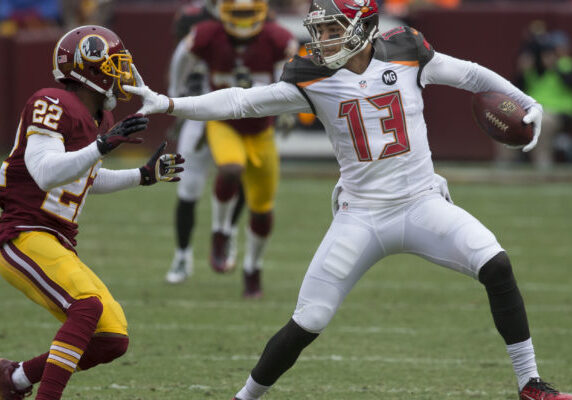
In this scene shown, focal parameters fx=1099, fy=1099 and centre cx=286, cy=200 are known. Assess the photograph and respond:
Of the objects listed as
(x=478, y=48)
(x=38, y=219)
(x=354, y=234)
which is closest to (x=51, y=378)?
(x=38, y=219)

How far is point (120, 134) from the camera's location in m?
4.04

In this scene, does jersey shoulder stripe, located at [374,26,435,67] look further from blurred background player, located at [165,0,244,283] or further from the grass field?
blurred background player, located at [165,0,244,283]

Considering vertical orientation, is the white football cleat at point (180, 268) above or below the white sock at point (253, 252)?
below

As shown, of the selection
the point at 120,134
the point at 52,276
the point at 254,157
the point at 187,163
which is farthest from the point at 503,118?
the point at 187,163

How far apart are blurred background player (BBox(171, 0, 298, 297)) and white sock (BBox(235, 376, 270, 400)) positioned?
286 centimetres

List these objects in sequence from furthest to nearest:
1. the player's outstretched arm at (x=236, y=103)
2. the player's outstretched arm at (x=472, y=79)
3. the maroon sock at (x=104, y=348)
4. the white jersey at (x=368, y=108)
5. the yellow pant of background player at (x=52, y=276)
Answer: the player's outstretched arm at (x=472, y=79) < the white jersey at (x=368, y=108) < the player's outstretched arm at (x=236, y=103) < the maroon sock at (x=104, y=348) < the yellow pant of background player at (x=52, y=276)

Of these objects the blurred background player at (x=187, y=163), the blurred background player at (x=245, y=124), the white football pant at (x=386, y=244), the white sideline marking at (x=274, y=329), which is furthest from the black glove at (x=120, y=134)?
the blurred background player at (x=187, y=163)

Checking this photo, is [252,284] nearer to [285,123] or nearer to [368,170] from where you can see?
[285,123]

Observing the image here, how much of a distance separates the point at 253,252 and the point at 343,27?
→ 10.1 ft

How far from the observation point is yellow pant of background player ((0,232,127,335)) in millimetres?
4195

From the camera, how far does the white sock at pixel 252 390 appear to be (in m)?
4.44

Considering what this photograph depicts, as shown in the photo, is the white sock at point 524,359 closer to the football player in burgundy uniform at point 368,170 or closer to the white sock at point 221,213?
the football player in burgundy uniform at point 368,170

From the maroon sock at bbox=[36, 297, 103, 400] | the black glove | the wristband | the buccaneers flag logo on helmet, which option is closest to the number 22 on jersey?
the buccaneers flag logo on helmet

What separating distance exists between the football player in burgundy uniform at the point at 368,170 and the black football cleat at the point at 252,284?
2.79 m
